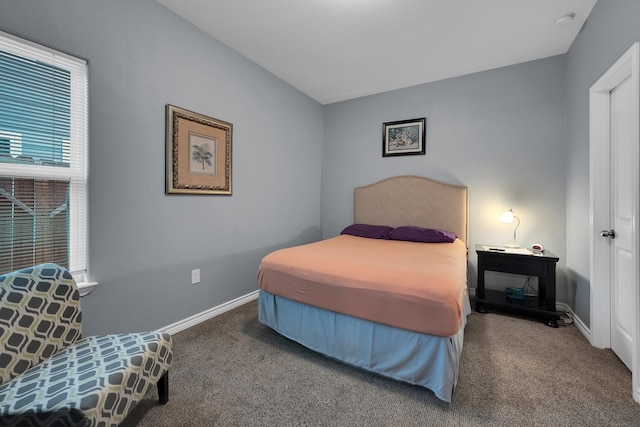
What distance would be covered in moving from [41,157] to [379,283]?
7.36ft

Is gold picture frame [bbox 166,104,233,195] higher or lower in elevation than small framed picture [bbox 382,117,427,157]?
lower

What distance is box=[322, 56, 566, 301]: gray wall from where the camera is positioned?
288 cm

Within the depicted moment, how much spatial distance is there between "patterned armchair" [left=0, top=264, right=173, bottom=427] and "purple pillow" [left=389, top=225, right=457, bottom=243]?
2579mm

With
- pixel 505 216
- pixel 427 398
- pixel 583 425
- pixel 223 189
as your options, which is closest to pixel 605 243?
pixel 505 216

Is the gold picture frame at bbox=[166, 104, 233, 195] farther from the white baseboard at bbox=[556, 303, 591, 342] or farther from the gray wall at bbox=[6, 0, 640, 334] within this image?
the white baseboard at bbox=[556, 303, 591, 342]

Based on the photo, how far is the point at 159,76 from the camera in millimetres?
2150

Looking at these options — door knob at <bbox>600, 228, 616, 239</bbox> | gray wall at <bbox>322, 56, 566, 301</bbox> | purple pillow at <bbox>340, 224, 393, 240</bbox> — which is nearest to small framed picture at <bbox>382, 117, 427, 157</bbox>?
gray wall at <bbox>322, 56, 566, 301</bbox>

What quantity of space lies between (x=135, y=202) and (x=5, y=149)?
704 mm

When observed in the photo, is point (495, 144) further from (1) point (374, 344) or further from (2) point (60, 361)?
(2) point (60, 361)

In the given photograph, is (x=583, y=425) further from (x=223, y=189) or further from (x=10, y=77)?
(x=10, y=77)

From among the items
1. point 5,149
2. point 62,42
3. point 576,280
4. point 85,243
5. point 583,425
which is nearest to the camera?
point 583,425

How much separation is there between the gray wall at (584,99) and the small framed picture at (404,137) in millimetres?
1466

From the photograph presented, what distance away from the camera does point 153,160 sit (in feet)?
7.00

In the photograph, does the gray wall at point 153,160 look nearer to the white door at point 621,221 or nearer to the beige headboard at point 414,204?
the beige headboard at point 414,204
